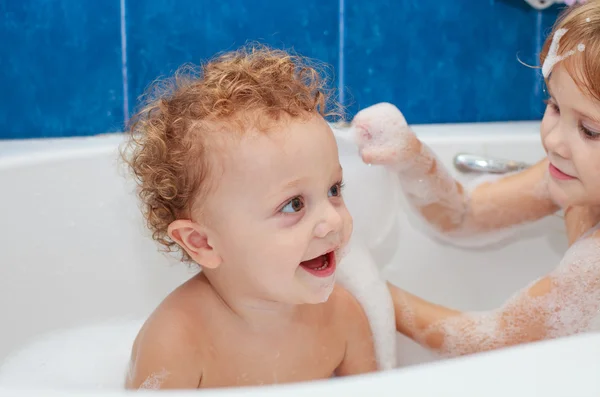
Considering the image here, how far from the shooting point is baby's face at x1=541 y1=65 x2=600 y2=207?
3.14ft

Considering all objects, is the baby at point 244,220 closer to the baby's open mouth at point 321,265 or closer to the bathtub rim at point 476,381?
the baby's open mouth at point 321,265

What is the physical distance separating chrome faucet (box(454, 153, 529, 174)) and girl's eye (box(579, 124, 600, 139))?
0.48 meters

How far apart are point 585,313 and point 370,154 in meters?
0.43

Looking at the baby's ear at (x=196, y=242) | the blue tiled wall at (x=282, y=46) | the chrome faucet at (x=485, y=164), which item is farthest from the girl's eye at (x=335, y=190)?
the blue tiled wall at (x=282, y=46)

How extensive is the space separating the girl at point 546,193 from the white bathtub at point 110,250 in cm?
7

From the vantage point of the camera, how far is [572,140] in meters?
0.98

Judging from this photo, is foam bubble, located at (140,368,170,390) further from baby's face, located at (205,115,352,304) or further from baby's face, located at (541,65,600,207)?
baby's face, located at (541,65,600,207)

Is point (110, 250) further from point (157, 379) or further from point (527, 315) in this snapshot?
point (527, 315)

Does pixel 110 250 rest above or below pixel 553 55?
below

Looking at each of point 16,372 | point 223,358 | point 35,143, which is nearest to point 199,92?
point 223,358

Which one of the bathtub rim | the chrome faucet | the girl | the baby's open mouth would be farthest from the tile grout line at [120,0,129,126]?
the bathtub rim

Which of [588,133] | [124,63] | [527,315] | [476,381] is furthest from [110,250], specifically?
[476,381]

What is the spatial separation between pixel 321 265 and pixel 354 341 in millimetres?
214

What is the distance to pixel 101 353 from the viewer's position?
1.29 m
